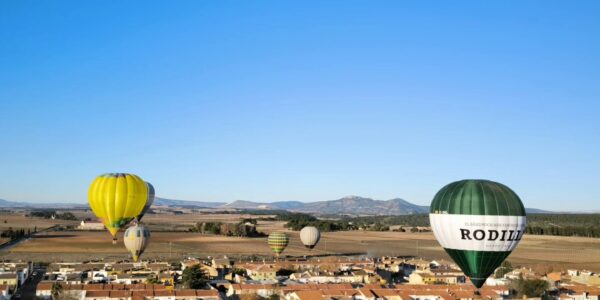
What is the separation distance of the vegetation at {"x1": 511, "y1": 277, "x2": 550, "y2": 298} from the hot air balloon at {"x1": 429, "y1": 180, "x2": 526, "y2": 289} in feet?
45.8

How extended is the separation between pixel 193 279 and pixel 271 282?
527 centimetres

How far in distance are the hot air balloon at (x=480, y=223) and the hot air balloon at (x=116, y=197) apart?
19140 mm

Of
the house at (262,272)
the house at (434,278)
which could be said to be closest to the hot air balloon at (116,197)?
the house at (262,272)

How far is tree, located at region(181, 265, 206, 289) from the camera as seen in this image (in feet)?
133

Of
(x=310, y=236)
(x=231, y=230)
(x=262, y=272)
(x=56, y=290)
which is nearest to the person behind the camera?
(x=56, y=290)

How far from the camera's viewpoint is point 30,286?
42.7 m

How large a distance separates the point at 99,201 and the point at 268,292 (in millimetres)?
11309

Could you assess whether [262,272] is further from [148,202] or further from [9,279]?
[9,279]

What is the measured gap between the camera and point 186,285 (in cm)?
4075

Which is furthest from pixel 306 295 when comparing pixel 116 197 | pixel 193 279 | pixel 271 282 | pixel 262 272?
pixel 262 272

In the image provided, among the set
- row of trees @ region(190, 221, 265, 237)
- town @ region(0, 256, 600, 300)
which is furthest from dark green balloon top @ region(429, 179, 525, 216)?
row of trees @ region(190, 221, 265, 237)


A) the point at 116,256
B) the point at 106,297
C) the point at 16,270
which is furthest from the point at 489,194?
the point at 116,256

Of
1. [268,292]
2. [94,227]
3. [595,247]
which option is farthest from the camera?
[94,227]

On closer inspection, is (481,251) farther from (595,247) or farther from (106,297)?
(595,247)
